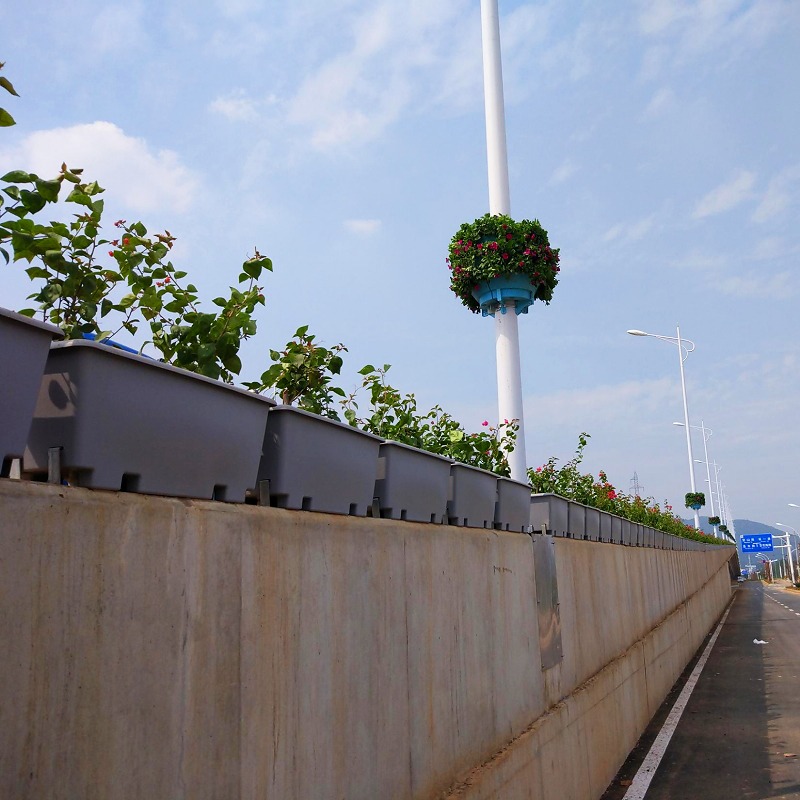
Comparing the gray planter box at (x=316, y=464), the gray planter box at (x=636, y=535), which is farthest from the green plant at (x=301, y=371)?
the gray planter box at (x=636, y=535)

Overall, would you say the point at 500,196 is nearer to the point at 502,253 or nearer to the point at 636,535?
the point at 502,253

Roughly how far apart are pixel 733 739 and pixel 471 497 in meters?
6.91

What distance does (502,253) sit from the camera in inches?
368

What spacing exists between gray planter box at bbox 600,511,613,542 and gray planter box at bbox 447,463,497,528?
537 cm

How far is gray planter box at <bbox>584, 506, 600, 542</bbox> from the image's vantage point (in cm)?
1055

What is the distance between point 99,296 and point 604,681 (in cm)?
752

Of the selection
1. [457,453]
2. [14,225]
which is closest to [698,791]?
[457,453]

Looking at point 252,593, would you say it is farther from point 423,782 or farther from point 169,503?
point 423,782

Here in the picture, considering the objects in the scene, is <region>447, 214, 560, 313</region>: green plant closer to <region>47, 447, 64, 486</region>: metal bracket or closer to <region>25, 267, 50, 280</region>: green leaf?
<region>25, 267, 50, 280</region>: green leaf

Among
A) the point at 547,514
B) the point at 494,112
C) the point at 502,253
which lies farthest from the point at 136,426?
the point at 494,112

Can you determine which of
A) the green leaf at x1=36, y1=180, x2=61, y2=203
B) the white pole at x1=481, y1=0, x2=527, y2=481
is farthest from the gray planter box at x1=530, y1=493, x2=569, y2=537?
the green leaf at x1=36, y1=180, x2=61, y2=203

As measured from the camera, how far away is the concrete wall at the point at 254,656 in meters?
2.20

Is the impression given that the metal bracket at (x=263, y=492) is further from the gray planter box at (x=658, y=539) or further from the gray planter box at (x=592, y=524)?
the gray planter box at (x=658, y=539)

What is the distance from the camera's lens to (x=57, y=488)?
2338 mm
